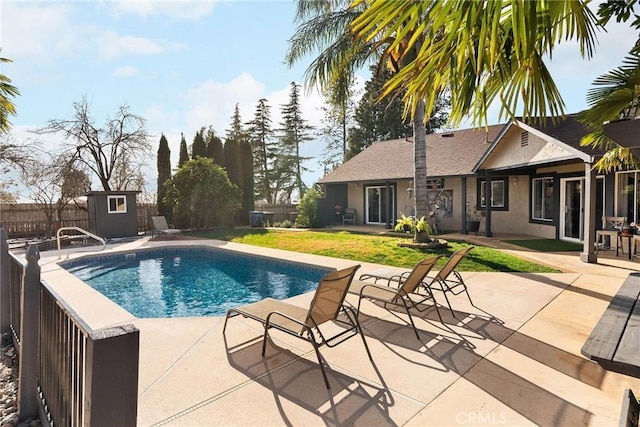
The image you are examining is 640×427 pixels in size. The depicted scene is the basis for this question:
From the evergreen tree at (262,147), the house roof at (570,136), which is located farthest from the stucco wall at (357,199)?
the evergreen tree at (262,147)

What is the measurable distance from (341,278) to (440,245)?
7.83m

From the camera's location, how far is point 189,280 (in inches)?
369

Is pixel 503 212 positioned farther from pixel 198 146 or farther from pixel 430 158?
pixel 198 146

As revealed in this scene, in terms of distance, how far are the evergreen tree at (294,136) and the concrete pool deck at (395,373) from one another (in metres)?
31.6

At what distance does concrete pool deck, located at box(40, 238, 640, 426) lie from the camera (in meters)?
2.82

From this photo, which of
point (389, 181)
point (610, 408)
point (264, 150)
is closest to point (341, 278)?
point (610, 408)

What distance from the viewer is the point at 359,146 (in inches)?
1284

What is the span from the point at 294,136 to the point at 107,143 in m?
20.0

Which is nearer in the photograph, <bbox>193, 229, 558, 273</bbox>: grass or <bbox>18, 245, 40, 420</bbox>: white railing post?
<bbox>18, 245, 40, 420</bbox>: white railing post

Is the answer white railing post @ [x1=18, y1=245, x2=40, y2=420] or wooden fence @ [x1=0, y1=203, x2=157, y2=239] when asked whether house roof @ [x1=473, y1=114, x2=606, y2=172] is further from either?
wooden fence @ [x1=0, y1=203, x2=157, y2=239]

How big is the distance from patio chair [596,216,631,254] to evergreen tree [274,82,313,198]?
92.5 feet

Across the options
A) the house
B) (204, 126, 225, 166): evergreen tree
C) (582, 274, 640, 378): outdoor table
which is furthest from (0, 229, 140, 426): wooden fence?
(204, 126, 225, 166): evergreen tree

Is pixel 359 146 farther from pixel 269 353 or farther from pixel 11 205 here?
pixel 269 353

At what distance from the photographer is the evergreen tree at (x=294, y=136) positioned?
36562 mm
